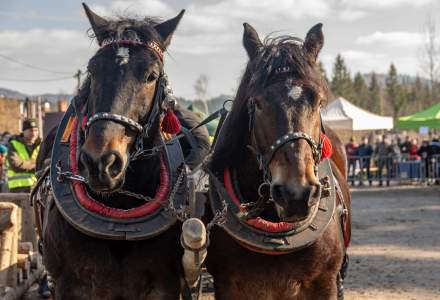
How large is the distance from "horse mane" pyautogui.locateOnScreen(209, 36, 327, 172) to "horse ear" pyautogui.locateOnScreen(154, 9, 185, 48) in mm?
561

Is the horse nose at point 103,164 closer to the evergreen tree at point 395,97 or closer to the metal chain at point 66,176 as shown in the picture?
the metal chain at point 66,176

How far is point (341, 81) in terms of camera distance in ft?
220

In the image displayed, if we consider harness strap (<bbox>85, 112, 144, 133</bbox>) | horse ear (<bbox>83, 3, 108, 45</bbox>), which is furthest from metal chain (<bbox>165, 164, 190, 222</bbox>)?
horse ear (<bbox>83, 3, 108, 45</bbox>)

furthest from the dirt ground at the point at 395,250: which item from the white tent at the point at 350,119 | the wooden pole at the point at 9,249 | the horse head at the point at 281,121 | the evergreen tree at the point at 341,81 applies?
the evergreen tree at the point at 341,81

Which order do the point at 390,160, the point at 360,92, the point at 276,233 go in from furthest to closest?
1. the point at 360,92
2. the point at 390,160
3. the point at 276,233

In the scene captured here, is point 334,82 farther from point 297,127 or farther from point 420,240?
point 297,127

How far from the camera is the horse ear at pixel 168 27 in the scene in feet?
11.3

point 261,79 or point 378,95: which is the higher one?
point 378,95

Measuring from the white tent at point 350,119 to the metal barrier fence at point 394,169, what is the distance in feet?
7.69

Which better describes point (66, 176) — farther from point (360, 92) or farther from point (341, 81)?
point (360, 92)

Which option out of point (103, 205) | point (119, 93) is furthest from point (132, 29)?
point (103, 205)

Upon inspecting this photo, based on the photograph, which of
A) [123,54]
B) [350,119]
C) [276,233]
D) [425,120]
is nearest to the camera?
[123,54]

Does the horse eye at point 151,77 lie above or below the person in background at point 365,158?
above

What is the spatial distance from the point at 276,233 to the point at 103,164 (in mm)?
1106
